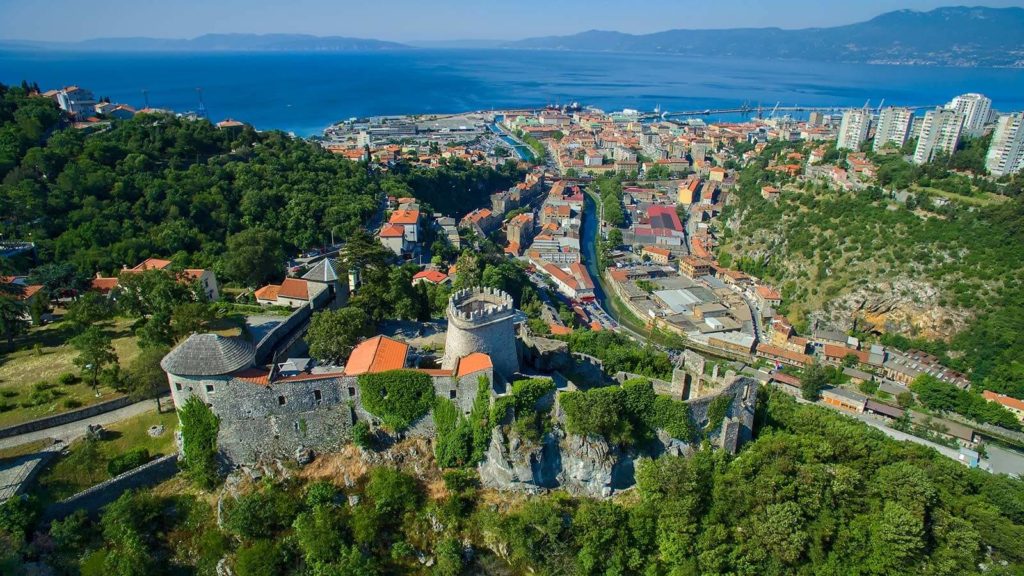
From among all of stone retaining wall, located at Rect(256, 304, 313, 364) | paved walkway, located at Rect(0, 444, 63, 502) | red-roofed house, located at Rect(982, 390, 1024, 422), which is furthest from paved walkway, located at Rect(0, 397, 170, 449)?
red-roofed house, located at Rect(982, 390, 1024, 422)

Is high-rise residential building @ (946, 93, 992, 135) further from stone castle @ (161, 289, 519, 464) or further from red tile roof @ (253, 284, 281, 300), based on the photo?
red tile roof @ (253, 284, 281, 300)

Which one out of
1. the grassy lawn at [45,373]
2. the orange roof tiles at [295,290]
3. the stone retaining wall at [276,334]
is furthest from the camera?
the orange roof tiles at [295,290]

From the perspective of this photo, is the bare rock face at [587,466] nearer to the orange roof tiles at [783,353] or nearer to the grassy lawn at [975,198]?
the orange roof tiles at [783,353]

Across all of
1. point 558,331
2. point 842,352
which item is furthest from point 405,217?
point 842,352

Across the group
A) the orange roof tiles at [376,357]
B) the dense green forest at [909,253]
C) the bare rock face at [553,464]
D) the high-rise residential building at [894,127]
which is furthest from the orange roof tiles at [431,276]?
the high-rise residential building at [894,127]

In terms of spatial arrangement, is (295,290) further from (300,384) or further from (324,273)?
(300,384)

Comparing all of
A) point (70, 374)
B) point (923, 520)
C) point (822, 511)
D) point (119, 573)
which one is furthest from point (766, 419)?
point (70, 374)

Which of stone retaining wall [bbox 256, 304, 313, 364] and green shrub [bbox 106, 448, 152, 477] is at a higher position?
stone retaining wall [bbox 256, 304, 313, 364]
